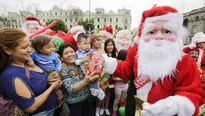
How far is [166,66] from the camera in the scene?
124 cm

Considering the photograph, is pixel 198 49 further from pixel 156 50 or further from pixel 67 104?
pixel 67 104

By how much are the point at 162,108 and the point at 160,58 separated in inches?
19.5

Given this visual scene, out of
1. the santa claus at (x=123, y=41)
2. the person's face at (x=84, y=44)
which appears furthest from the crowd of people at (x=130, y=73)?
the santa claus at (x=123, y=41)

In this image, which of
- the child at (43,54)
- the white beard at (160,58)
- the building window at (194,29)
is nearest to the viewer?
the white beard at (160,58)

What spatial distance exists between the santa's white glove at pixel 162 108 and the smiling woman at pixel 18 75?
977mm

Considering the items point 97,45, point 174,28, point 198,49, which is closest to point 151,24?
point 174,28

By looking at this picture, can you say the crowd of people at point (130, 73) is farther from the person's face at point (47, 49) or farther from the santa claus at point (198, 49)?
the santa claus at point (198, 49)

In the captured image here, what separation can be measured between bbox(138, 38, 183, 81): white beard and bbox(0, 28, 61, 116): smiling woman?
1074 mm

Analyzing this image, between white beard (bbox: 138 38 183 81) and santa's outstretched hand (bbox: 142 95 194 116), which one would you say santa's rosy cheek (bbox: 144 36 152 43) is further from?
santa's outstretched hand (bbox: 142 95 194 116)

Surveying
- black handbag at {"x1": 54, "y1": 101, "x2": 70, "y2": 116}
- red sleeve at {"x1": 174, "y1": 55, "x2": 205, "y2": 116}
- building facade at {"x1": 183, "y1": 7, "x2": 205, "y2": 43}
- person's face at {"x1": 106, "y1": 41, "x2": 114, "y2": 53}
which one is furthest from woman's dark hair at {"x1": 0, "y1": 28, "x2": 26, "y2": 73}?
building facade at {"x1": 183, "y1": 7, "x2": 205, "y2": 43}

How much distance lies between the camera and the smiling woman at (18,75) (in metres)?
1.13

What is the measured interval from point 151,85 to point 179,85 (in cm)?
25

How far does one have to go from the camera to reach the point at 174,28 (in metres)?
1.30

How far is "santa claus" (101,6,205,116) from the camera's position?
1.16m
